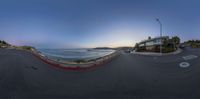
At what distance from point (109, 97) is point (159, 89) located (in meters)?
2.27

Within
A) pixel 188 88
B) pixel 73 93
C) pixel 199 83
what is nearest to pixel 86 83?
pixel 73 93

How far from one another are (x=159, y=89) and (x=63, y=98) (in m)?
3.72

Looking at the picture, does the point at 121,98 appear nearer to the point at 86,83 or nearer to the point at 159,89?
the point at 159,89

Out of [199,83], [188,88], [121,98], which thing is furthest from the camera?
[199,83]

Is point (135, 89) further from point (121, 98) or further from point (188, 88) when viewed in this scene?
point (188, 88)

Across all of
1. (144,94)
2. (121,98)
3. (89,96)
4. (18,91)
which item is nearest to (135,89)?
(144,94)

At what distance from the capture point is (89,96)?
24.2 ft

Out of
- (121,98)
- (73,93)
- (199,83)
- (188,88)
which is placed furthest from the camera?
(199,83)

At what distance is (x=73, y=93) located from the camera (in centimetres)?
784

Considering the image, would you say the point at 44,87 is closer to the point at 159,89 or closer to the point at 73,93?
the point at 73,93

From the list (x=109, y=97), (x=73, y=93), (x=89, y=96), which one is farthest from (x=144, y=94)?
(x=73, y=93)

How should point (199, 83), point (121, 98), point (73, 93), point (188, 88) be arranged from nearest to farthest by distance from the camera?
point (121, 98), point (73, 93), point (188, 88), point (199, 83)

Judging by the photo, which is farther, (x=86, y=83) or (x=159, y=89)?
(x=86, y=83)

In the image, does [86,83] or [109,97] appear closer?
[109,97]
